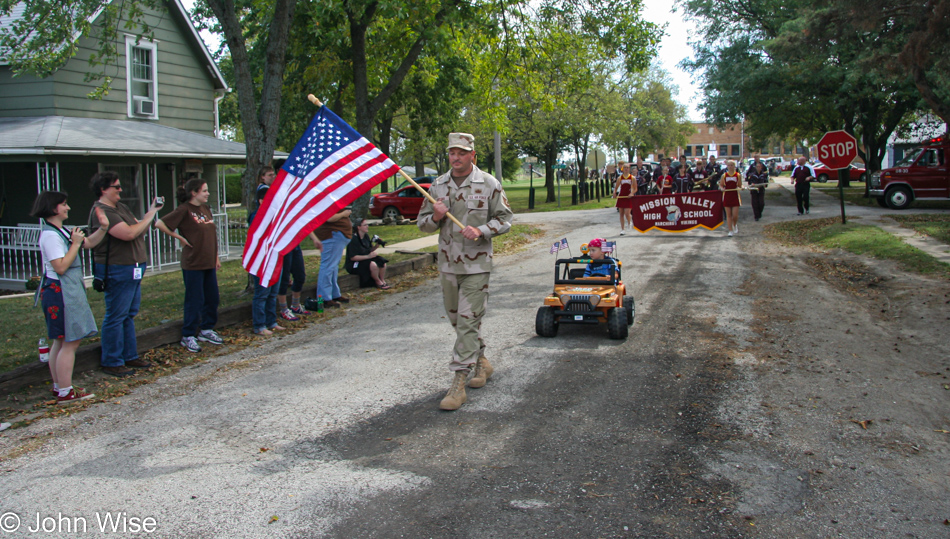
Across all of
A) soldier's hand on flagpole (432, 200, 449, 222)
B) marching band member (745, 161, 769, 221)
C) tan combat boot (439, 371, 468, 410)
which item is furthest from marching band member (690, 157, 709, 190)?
tan combat boot (439, 371, 468, 410)

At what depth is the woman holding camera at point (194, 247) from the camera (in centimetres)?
779

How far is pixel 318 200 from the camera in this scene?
6.62 m

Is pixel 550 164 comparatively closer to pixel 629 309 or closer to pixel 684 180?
pixel 684 180

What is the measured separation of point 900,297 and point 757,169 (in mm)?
12172

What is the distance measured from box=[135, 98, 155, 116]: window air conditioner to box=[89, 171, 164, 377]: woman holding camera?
1269cm

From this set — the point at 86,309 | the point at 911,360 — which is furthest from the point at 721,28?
the point at 86,309

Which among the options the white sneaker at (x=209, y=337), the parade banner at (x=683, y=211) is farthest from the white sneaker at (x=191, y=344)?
the parade banner at (x=683, y=211)

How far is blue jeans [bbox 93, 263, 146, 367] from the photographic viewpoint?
6.76 meters

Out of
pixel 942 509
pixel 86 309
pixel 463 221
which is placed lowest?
pixel 942 509

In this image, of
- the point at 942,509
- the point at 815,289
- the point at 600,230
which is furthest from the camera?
the point at 600,230

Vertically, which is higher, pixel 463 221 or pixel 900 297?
pixel 463 221

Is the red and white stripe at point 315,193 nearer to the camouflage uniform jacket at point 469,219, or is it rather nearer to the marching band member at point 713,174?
the camouflage uniform jacket at point 469,219

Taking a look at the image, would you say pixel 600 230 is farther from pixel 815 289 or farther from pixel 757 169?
pixel 815 289

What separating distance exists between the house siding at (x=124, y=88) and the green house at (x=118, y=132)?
25 mm
